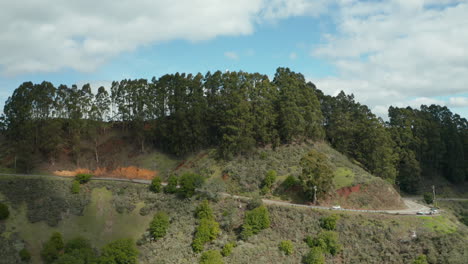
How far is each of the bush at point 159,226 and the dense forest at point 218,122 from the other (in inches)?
863

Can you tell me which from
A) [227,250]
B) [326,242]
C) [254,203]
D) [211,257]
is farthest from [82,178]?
[326,242]

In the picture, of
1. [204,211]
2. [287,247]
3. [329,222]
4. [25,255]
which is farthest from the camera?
[204,211]

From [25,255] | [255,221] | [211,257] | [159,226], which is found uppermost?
[255,221]

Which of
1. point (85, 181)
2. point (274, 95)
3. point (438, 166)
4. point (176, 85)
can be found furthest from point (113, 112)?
point (438, 166)

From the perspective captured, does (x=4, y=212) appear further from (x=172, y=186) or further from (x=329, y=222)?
(x=329, y=222)

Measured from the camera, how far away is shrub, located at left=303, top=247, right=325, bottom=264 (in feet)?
138

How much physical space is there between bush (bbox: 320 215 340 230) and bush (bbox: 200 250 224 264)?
1546 cm

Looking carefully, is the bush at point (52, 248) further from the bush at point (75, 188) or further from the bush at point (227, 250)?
the bush at point (227, 250)

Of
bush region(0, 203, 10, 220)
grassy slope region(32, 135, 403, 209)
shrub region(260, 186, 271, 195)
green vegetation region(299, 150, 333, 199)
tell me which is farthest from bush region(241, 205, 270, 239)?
bush region(0, 203, 10, 220)

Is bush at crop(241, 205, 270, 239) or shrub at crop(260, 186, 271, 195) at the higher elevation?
shrub at crop(260, 186, 271, 195)

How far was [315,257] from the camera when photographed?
138 feet

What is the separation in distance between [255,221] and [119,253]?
1848cm

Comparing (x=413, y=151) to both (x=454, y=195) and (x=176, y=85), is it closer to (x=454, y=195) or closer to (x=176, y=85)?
(x=454, y=195)

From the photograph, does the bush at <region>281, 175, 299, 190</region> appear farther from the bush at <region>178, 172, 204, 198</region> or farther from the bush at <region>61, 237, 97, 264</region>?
the bush at <region>61, 237, 97, 264</region>
